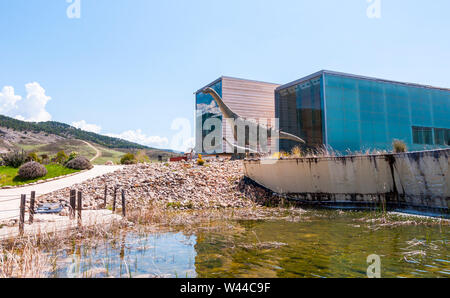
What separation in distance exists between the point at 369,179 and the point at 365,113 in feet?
55.6

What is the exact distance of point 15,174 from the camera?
767 inches

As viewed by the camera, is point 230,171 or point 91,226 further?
point 230,171

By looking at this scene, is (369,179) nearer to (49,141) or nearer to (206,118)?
(206,118)

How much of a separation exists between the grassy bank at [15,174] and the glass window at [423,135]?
30.5 metres

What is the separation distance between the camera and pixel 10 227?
781 cm

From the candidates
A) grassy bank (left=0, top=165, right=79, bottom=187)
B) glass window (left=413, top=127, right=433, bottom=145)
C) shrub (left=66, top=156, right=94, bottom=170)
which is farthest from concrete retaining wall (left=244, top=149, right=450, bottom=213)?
glass window (left=413, top=127, right=433, bottom=145)

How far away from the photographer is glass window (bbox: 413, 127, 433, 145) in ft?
94.9

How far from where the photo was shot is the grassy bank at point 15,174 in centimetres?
1805

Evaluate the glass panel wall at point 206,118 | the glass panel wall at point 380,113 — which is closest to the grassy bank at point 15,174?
the glass panel wall at point 206,118

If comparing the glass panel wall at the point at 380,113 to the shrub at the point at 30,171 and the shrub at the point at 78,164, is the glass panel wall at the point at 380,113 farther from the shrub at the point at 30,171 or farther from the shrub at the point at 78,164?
the shrub at the point at 30,171

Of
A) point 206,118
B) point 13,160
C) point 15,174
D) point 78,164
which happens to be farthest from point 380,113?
point 13,160

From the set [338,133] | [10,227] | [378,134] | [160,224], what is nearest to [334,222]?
[160,224]
